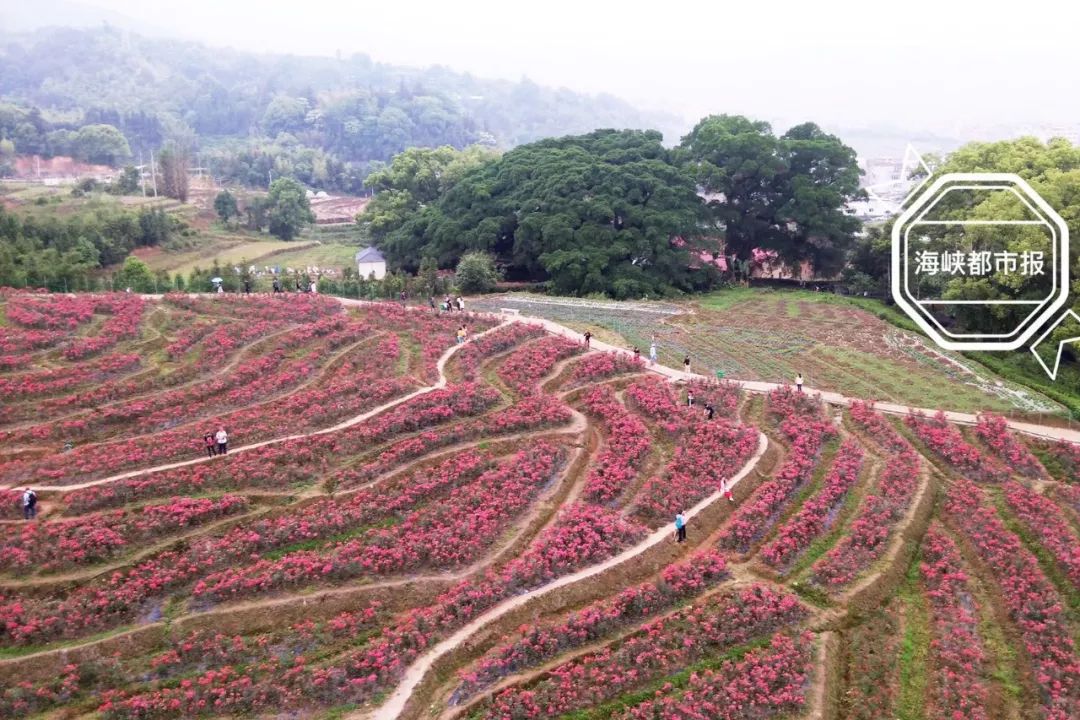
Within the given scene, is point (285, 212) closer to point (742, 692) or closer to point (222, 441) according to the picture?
point (222, 441)

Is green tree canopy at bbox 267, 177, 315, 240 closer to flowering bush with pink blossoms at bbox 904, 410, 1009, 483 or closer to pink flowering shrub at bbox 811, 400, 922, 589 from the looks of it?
pink flowering shrub at bbox 811, 400, 922, 589

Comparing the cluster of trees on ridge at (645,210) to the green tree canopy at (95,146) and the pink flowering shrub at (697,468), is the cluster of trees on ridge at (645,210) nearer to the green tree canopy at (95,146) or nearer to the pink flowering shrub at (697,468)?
the pink flowering shrub at (697,468)

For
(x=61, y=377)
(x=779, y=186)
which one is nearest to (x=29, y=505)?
(x=61, y=377)

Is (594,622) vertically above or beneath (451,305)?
beneath

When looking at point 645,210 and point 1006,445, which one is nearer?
point 1006,445

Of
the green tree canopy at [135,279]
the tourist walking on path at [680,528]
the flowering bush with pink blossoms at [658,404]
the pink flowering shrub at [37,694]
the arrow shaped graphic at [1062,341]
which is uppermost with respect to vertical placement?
the arrow shaped graphic at [1062,341]

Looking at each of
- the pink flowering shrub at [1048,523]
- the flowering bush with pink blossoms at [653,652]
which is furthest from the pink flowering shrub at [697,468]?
the pink flowering shrub at [1048,523]

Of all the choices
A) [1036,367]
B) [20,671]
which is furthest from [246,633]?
[1036,367]

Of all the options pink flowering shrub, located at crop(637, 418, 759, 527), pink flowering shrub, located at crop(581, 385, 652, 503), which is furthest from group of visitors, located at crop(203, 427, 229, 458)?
pink flowering shrub, located at crop(637, 418, 759, 527)
